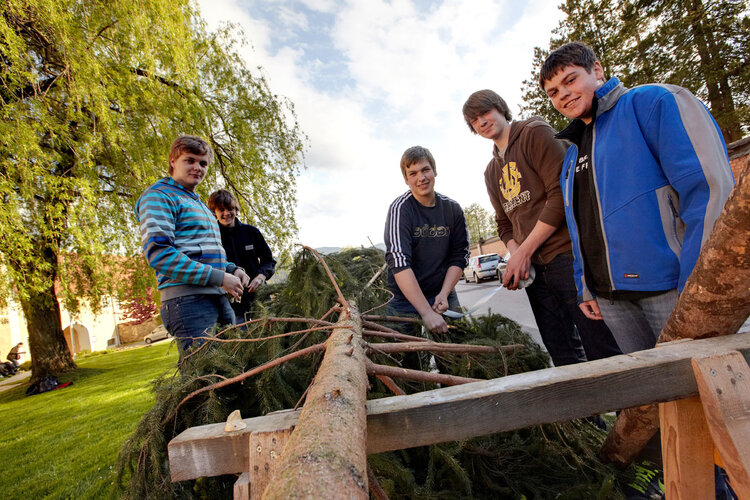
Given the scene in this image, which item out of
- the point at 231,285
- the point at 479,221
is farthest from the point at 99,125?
the point at 479,221

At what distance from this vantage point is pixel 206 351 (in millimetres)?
1886

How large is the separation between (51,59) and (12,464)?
649 cm

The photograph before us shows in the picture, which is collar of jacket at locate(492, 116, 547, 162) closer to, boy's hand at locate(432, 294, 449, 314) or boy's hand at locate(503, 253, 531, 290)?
boy's hand at locate(503, 253, 531, 290)

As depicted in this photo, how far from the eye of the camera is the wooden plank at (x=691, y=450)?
980 mm

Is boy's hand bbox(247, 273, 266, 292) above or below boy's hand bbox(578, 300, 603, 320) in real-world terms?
above

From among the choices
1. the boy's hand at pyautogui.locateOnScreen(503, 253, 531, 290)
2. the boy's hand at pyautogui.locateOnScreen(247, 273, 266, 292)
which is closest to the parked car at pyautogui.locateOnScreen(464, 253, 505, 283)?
the boy's hand at pyautogui.locateOnScreen(247, 273, 266, 292)

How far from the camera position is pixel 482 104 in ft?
7.41

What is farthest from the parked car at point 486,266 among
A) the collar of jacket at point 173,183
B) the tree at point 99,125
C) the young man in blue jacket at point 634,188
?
the collar of jacket at point 173,183

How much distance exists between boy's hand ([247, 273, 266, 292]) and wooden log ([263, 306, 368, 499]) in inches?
86.5

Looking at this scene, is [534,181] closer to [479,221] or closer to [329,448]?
[329,448]

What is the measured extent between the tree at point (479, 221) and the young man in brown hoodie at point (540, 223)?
210ft

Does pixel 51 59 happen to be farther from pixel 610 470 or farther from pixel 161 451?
pixel 610 470

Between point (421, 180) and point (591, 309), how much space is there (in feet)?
4.55

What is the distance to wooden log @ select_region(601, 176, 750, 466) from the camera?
2.48 ft
